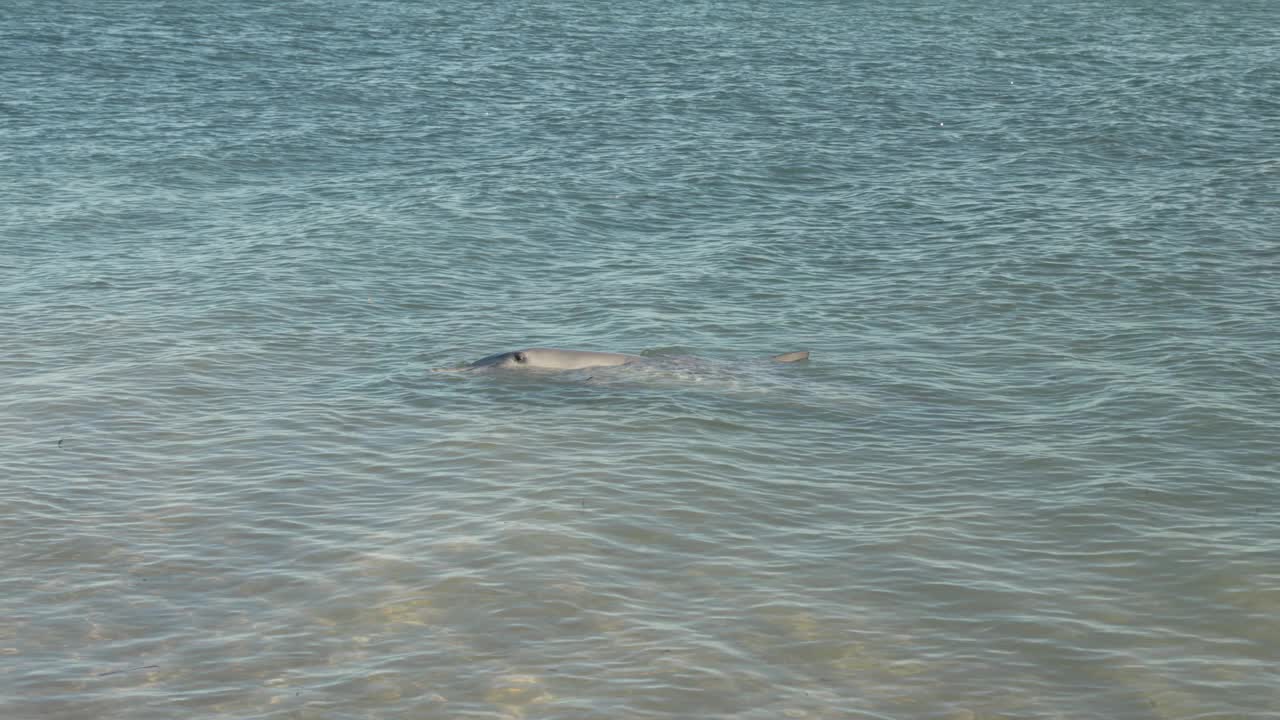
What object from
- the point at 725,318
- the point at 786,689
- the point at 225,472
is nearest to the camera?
the point at 786,689

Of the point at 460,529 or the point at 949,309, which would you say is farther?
the point at 949,309

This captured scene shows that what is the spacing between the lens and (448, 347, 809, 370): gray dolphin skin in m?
15.1

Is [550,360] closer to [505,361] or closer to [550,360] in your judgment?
[550,360]

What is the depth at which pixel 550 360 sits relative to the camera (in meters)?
15.1

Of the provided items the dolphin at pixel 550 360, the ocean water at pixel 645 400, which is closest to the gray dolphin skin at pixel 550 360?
the dolphin at pixel 550 360

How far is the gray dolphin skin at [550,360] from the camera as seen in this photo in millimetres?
15102

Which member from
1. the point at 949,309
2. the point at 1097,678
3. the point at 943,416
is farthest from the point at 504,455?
the point at 949,309

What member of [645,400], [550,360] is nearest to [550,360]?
[550,360]

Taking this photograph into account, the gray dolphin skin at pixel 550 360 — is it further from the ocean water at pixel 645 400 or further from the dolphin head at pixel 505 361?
the ocean water at pixel 645 400

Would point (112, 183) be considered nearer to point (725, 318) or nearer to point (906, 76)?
point (725, 318)

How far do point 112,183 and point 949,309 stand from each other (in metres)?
15.4

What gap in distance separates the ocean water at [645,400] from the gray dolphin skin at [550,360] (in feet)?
0.67

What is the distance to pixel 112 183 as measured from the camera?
25.6 meters

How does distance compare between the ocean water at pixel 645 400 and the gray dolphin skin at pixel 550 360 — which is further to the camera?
the gray dolphin skin at pixel 550 360
